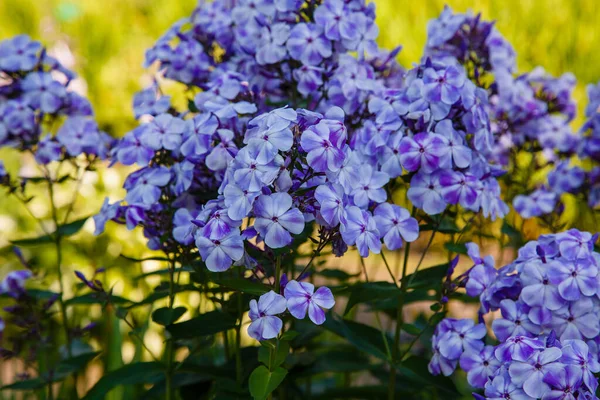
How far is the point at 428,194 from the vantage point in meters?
1.91

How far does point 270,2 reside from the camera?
2.30 metres

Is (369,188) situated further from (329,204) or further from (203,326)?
(203,326)

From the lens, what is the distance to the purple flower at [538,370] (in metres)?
1.47

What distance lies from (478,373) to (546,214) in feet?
3.44

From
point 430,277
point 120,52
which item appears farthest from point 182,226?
point 120,52

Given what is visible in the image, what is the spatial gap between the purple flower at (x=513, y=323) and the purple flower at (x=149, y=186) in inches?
34.1

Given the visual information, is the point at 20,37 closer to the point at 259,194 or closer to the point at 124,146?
the point at 124,146

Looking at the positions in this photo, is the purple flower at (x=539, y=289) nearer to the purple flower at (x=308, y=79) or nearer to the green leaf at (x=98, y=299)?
the purple flower at (x=308, y=79)

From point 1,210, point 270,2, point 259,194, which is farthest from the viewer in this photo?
point 1,210

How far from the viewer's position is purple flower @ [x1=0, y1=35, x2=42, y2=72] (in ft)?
8.13

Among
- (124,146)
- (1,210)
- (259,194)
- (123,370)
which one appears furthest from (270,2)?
(1,210)

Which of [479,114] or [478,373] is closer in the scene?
[478,373]

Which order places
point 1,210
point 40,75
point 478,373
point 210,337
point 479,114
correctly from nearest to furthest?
point 478,373 → point 479,114 → point 210,337 → point 40,75 → point 1,210

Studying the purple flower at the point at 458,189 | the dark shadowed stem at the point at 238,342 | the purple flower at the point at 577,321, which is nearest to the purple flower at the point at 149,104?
the dark shadowed stem at the point at 238,342
